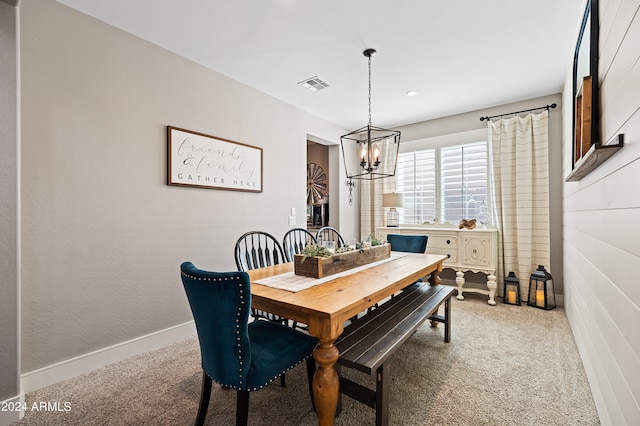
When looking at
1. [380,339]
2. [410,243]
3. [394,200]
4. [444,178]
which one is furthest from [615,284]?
[444,178]

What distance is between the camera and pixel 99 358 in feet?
7.21

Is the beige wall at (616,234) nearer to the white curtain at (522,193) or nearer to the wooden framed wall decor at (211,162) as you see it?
the white curtain at (522,193)

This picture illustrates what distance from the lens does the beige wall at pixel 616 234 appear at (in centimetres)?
106

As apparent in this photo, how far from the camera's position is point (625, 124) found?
44.6 inches

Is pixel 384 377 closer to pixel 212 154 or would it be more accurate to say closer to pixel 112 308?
pixel 112 308

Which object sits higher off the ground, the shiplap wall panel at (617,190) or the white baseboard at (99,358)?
the shiplap wall panel at (617,190)

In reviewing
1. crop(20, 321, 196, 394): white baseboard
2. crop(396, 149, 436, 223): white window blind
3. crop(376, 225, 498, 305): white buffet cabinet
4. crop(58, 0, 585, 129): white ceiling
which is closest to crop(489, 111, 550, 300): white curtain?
crop(376, 225, 498, 305): white buffet cabinet

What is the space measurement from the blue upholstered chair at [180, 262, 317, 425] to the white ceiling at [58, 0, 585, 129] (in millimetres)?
1930

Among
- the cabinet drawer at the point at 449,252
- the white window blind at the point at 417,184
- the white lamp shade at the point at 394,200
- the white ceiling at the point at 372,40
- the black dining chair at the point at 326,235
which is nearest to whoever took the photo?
the white ceiling at the point at 372,40

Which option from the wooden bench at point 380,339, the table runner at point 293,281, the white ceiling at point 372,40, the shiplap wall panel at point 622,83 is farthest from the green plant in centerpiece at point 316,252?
the white ceiling at point 372,40

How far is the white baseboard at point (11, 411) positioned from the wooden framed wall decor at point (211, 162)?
1.66 meters

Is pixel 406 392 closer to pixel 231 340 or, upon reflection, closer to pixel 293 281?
pixel 293 281

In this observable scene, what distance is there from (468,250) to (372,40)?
278cm

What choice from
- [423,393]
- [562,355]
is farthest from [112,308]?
[562,355]
